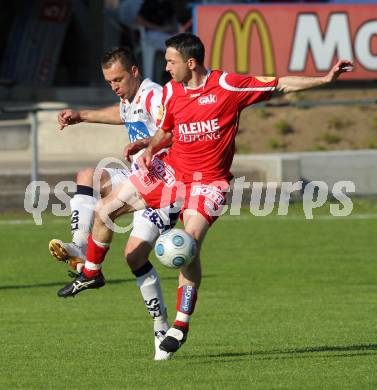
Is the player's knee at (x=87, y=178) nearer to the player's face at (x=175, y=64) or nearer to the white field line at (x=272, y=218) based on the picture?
the player's face at (x=175, y=64)

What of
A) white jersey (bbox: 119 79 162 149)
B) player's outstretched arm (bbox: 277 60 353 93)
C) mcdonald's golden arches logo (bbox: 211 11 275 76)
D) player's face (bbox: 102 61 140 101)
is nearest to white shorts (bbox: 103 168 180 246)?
white jersey (bbox: 119 79 162 149)

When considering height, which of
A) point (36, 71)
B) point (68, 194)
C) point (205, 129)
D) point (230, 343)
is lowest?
point (36, 71)

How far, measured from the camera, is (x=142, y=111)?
37.4 feet

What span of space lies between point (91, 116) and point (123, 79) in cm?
55

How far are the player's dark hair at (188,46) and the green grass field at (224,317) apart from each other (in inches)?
84.5

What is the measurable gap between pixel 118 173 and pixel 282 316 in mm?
2263

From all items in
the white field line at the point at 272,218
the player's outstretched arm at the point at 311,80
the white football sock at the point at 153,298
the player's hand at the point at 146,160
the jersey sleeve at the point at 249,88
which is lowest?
the white field line at the point at 272,218

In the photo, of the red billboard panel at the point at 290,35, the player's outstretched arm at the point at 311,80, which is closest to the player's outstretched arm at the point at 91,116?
the player's outstretched arm at the point at 311,80

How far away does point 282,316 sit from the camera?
43.2 feet

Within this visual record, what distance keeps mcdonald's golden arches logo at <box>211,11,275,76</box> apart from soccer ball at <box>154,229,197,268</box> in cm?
1868

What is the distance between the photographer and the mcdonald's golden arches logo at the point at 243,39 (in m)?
28.6

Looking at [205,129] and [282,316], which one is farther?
[282,316]

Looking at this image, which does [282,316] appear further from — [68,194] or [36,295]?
[68,194]

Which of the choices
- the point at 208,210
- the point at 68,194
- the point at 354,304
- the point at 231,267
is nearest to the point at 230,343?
the point at 208,210
